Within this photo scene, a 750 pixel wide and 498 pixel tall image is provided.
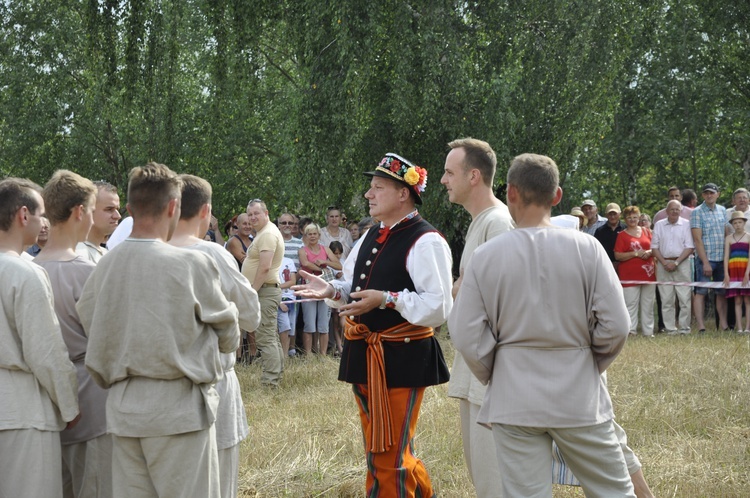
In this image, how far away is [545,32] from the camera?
1586 centimetres

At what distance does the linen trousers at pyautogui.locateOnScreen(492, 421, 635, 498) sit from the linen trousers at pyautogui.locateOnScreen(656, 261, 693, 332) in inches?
435

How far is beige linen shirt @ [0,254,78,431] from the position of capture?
395 centimetres

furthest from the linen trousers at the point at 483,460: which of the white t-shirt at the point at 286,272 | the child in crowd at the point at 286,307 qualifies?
the white t-shirt at the point at 286,272

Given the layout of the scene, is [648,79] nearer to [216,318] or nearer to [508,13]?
[508,13]

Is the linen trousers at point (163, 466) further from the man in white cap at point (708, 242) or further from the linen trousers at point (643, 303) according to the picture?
the man in white cap at point (708, 242)

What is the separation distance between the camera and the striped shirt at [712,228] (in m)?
14.1

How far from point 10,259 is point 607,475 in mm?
2744

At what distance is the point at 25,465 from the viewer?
396 centimetres

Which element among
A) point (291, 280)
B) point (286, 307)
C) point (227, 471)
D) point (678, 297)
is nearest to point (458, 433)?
point (227, 471)

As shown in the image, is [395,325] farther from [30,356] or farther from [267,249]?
[267,249]

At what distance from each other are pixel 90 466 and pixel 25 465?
38 cm

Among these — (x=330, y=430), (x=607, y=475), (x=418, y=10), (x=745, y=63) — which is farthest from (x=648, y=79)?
(x=607, y=475)

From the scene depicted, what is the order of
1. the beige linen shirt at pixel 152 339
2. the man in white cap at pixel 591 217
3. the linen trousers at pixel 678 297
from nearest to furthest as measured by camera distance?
the beige linen shirt at pixel 152 339, the linen trousers at pixel 678 297, the man in white cap at pixel 591 217

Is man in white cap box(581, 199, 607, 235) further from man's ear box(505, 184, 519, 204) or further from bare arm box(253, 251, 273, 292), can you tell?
man's ear box(505, 184, 519, 204)
